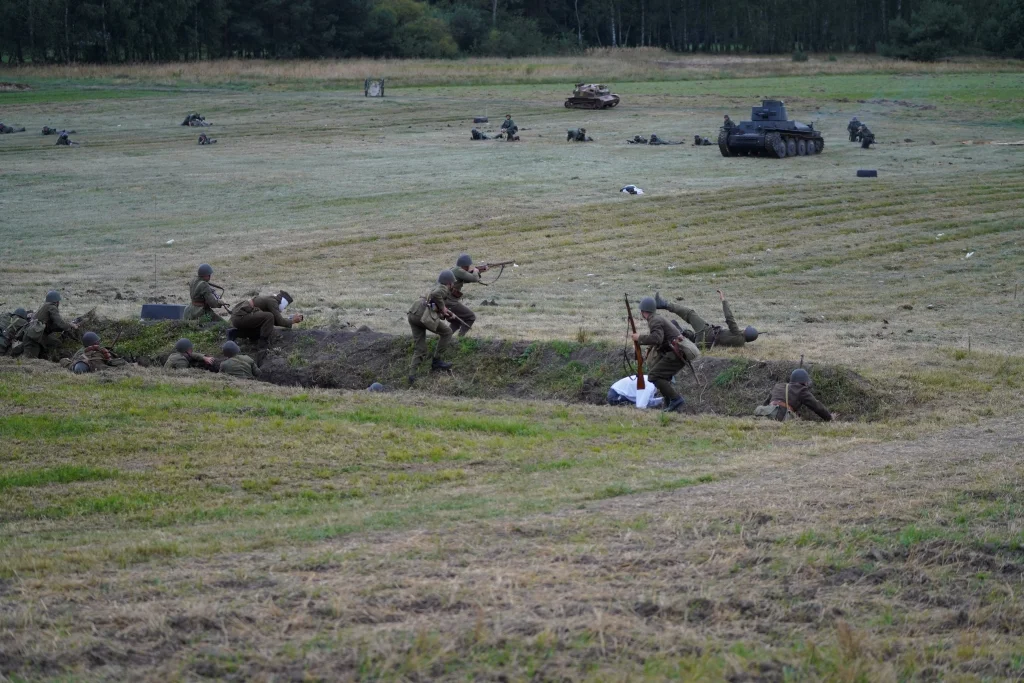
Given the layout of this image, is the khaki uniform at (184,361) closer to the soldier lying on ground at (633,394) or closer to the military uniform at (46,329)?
the military uniform at (46,329)

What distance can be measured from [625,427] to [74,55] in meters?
82.9

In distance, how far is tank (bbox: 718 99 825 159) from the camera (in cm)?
4162

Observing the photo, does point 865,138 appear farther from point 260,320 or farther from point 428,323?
point 260,320

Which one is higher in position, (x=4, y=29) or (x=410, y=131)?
(x=4, y=29)

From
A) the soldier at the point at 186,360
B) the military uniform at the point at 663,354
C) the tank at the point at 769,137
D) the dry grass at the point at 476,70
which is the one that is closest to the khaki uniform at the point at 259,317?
the soldier at the point at 186,360

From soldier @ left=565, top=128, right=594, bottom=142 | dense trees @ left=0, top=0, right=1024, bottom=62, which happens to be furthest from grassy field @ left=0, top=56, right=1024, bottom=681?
dense trees @ left=0, top=0, right=1024, bottom=62

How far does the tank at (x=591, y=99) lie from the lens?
5930cm

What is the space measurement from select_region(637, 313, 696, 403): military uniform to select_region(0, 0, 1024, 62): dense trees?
68627mm

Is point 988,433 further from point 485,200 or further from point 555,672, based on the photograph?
point 485,200

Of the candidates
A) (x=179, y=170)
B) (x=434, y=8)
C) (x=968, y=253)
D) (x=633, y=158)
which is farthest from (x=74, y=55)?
(x=968, y=253)

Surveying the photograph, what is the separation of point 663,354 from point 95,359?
7844 mm

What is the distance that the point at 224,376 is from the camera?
646 inches

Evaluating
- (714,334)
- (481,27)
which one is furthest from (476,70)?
(714,334)

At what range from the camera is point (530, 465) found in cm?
1216
